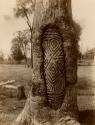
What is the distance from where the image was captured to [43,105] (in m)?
3.09

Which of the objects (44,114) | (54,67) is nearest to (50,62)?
(54,67)

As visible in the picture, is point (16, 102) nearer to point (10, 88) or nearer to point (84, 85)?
point (10, 88)

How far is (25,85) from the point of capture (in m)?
3.10

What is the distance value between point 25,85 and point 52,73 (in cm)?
17

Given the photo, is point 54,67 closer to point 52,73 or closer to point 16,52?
point 52,73

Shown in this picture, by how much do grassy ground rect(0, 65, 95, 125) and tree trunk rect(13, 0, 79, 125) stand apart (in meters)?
0.03

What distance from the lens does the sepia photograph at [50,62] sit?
3.07 metres

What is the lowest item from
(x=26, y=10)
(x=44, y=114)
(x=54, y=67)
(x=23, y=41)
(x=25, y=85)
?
(x=44, y=114)

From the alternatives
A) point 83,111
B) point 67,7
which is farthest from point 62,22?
point 83,111

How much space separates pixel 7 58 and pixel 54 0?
1.43 feet

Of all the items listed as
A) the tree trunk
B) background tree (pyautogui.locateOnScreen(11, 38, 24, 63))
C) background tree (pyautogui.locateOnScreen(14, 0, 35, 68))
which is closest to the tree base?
the tree trunk

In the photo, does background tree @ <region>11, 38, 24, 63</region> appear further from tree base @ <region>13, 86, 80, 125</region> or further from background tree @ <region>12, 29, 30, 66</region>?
tree base @ <region>13, 86, 80, 125</region>

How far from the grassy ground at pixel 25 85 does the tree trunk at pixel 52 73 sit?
0.03 m

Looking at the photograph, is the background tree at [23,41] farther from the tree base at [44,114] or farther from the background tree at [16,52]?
the tree base at [44,114]
